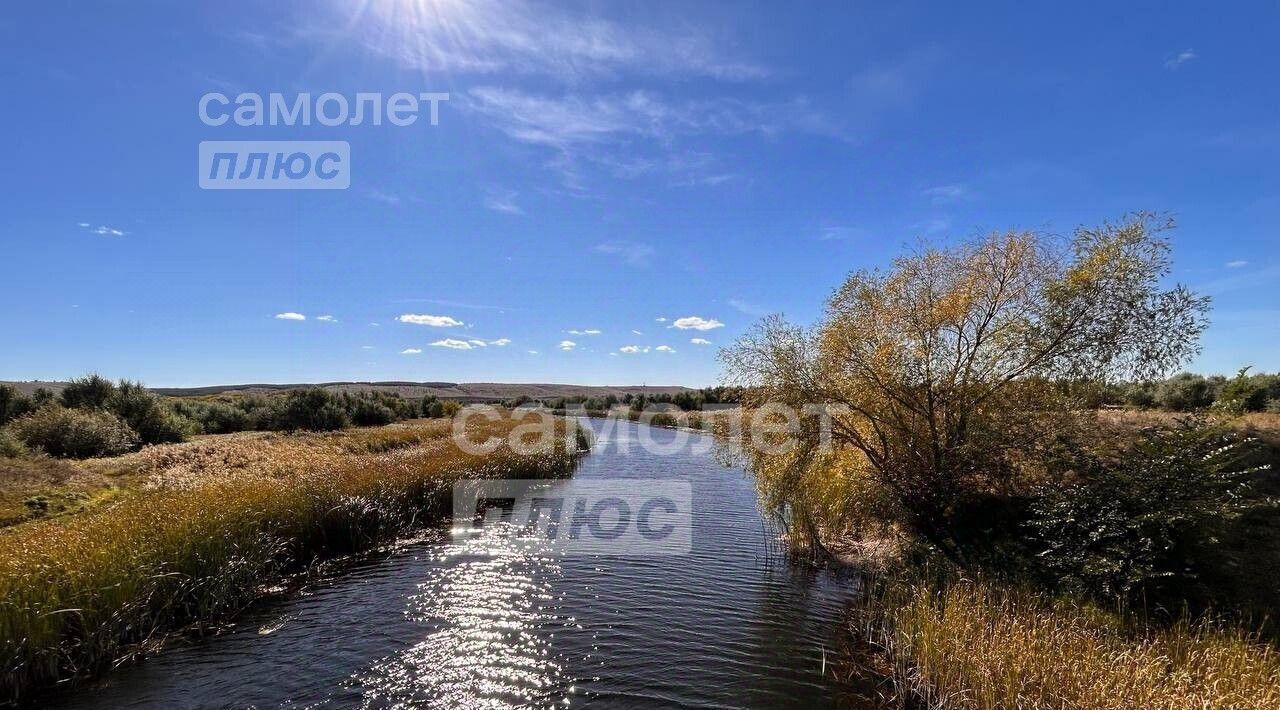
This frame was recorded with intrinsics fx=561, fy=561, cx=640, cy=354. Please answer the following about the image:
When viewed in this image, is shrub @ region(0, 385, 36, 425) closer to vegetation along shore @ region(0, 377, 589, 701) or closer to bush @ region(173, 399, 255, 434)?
vegetation along shore @ region(0, 377, 589, 701)

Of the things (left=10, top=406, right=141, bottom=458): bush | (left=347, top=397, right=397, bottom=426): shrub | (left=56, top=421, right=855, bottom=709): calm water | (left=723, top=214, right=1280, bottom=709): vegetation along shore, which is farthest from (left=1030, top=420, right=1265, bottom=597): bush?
(left=347, top=397, right=397, bottom=426): shrub

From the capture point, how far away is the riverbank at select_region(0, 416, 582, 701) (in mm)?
9102

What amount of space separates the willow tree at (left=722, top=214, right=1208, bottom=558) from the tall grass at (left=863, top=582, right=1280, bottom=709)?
4473 mm

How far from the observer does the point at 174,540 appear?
11789mm

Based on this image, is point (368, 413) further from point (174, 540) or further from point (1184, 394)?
point (1184, 394)

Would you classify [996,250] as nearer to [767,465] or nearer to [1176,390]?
[767,465]

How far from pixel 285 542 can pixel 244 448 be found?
1495cm

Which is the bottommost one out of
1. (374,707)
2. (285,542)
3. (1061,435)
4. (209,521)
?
(374,707)

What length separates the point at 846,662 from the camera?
34.8 feet

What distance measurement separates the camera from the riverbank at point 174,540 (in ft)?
29.9

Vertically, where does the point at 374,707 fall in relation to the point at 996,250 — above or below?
below

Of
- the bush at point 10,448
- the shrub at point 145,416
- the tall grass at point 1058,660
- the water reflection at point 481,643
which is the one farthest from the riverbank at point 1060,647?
the shrub at point 145,416

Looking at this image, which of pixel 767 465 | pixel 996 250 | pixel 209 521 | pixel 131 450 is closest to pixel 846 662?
pixel 767 465

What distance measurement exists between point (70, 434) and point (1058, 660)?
34692 millimetres
